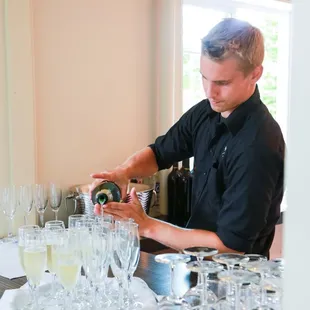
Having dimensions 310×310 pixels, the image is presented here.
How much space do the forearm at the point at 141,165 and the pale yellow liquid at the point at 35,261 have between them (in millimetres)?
969

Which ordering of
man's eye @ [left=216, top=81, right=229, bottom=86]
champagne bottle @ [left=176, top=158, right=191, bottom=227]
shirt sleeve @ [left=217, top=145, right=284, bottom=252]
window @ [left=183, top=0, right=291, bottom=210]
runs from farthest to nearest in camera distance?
window @ [left=183, top=0, right=291, bottom=210] → champagne bottle @ [left=176, top=158, right=191, bottom=227] → man's eye @ [left=216, top=81, right=229, bottom=86] → shirt sleeve @ [left=217, top=145, right=284, bottom=252]

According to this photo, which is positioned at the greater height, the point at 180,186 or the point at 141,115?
the point at 141,115

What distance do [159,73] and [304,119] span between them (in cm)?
244

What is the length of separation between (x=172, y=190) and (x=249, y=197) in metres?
1.26

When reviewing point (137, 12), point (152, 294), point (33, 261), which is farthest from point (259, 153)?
point (137, 12)

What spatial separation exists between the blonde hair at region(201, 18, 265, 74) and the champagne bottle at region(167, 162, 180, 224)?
120 cm

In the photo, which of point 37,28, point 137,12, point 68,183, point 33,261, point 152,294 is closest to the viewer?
point 33,261

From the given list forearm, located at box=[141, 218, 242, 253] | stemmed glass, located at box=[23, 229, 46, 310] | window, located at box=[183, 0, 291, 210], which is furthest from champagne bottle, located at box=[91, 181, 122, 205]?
window, located at box=[183, 0, 291, 210]

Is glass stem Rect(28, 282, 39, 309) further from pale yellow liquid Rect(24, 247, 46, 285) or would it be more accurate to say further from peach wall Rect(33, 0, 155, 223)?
peach wall Rect(33, 0, 155, 223)

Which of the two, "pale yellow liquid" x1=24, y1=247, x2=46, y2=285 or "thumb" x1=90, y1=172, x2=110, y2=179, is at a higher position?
"thumb" x1=90, y1=172, x2=110, y2=179

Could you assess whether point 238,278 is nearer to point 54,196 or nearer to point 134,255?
point 134,255

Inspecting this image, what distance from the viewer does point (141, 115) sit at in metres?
2.81

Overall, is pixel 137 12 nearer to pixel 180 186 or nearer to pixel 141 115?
pixel 141 115

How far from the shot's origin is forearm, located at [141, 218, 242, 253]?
162 cm
